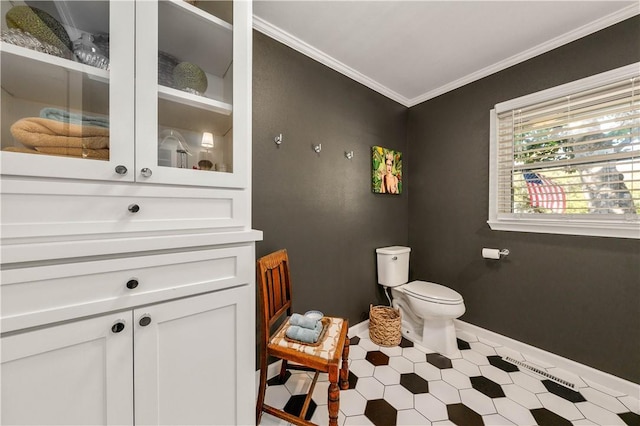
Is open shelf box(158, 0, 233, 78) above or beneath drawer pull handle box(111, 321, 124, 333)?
above

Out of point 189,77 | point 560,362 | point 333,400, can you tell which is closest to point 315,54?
point 189,77

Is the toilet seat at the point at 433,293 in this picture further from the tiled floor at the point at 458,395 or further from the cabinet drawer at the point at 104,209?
the cabinet drawer at the point at 104,209

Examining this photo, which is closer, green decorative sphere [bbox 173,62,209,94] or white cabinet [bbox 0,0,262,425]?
white cabinet [bbox 0,0,262,425]

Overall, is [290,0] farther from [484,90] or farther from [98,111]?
[484,90]

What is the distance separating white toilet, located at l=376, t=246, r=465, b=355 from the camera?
184 cm

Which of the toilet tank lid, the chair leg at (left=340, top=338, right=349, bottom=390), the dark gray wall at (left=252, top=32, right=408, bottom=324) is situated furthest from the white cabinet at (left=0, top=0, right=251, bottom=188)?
the toilet tank lid

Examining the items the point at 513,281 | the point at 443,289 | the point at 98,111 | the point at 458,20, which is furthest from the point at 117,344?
the point at 513,281

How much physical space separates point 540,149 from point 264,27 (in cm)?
220

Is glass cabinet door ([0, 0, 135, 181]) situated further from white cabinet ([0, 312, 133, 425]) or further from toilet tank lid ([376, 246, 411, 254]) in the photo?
toilet tank lid ([376, 246, 411, 254])

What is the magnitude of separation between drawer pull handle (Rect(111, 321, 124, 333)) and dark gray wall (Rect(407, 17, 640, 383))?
95.7 inches

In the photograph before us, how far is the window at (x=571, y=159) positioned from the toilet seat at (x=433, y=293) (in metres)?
0.69

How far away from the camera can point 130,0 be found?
2.54 ft

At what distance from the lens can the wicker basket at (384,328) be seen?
77.5 inches

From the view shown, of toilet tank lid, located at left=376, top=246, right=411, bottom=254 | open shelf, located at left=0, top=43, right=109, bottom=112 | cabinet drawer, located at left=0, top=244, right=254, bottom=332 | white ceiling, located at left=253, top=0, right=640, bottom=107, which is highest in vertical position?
white ceiling, located at left=253, top=0, right=640, bottom=107
